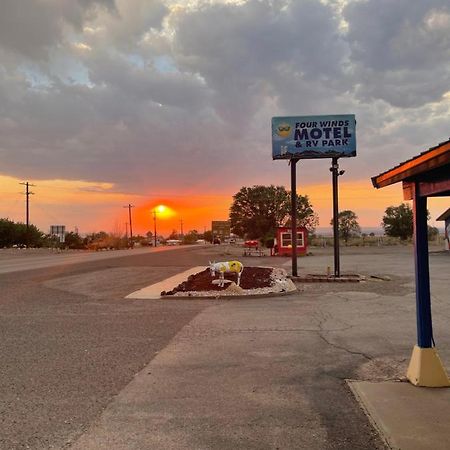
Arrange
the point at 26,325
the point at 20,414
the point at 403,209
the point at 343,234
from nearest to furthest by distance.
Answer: the point at 20,414 < the point at 26,325 < the point at 403,209 < the point at 343,234

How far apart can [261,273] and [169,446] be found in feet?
50.5

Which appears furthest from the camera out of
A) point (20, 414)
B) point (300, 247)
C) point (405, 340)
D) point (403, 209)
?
point (403, 209)

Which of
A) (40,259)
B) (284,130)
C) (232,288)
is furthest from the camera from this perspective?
(40,259)

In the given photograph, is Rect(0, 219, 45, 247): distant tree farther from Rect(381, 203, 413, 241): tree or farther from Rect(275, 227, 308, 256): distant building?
Rect(381, 203, 413, 241): tree

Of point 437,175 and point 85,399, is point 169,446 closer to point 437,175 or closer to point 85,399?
point 85,399

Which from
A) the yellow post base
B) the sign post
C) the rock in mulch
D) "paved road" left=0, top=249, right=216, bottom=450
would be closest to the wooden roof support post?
the yellow post base

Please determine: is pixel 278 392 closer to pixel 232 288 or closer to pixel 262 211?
pixel 232 288

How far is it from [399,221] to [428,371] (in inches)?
2602

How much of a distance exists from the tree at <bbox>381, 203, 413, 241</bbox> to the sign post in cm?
5080

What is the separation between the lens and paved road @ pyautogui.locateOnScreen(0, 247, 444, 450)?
439 cm

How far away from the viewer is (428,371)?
5574mm

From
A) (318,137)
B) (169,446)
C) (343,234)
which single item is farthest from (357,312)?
(343,234)

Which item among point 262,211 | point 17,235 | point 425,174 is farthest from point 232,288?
point 17,235

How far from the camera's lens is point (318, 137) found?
1958cm
